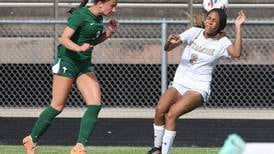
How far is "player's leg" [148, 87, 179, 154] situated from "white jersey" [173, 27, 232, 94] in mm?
154

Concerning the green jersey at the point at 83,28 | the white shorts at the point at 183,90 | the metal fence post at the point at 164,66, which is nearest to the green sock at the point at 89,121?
the green jersey at the point at 83,28

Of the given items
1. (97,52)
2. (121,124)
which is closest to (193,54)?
(121,124)

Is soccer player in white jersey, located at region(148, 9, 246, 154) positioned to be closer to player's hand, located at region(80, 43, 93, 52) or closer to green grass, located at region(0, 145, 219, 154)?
player's hand, located at region(80, 43, 93, 52)

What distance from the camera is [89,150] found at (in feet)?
29.8

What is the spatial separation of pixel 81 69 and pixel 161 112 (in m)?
0.94

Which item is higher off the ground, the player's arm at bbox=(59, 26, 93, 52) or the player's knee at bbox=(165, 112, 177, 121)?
the player's arm at bbox=(59, 26, 93, 52)

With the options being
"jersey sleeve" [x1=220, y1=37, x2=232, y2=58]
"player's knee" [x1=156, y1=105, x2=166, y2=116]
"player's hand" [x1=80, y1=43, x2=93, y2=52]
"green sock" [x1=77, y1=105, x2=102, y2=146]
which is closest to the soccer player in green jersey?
"green sock" [x1=77, y1=105, x2=102, y2=146]

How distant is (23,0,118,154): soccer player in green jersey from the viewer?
7.02 m

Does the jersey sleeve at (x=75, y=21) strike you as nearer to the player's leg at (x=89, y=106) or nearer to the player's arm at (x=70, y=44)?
the player's arm at (x=70, y=44)

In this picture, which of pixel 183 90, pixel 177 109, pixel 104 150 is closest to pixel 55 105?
pixel 177 109

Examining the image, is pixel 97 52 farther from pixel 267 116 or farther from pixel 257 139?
pixel 257 139

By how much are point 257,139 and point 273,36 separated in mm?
5613

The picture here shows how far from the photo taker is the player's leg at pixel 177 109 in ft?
24.0

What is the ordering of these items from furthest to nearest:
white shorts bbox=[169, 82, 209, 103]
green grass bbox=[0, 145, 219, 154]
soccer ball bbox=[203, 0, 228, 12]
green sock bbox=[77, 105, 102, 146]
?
green grass bbox=[0, 145, 219, 154] → soccer ball bbox=[203, 0, 228, 12] → white shorts bbox=[169, 82, 209, 103] → green sock bbox=[77, 105, 102, 146]
